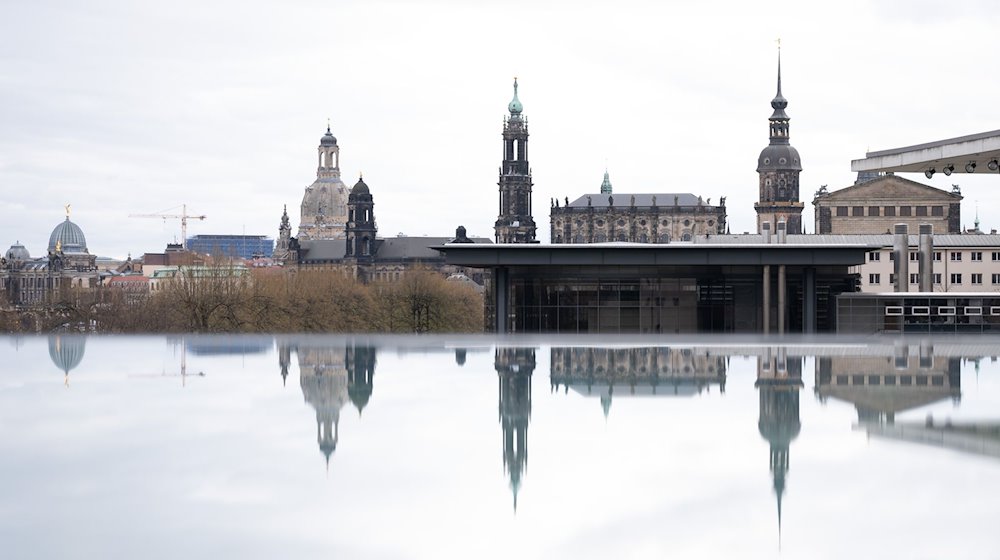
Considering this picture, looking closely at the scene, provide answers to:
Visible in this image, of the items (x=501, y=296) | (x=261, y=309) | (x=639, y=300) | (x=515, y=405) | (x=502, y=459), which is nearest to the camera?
(x=502, y=459)

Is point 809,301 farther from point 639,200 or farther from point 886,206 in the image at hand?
point 639,200

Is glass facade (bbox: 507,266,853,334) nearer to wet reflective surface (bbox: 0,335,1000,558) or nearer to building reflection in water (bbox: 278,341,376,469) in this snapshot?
building reflection in water (bbox: 278,341,376,469)

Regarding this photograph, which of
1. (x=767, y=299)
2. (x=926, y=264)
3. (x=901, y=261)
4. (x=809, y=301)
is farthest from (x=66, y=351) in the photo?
(x=926, y=264)

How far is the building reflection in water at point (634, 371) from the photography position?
26.2 meters

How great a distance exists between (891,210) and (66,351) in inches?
4440

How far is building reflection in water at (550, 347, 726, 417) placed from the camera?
2625 cm

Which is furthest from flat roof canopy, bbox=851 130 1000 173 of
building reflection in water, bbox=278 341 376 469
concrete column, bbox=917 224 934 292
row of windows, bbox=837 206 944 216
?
row of windows, bbox=837 206 944 216

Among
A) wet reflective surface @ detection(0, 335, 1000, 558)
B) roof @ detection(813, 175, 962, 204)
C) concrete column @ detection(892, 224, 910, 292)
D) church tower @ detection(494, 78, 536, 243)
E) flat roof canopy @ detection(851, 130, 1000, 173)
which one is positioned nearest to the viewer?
wet reflective surface @ detection(0, 335, 1000, 558)

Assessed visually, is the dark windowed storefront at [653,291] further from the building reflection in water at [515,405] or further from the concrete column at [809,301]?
the building reflection in water at [515,405]

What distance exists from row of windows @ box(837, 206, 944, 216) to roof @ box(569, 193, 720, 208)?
2270 inches

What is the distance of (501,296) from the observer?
5088 cm

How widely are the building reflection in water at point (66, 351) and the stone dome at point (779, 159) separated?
138985mm

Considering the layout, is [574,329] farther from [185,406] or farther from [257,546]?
[257,546]

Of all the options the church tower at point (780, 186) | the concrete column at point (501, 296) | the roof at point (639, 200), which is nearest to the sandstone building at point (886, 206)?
the church tower at point (780, 186)
